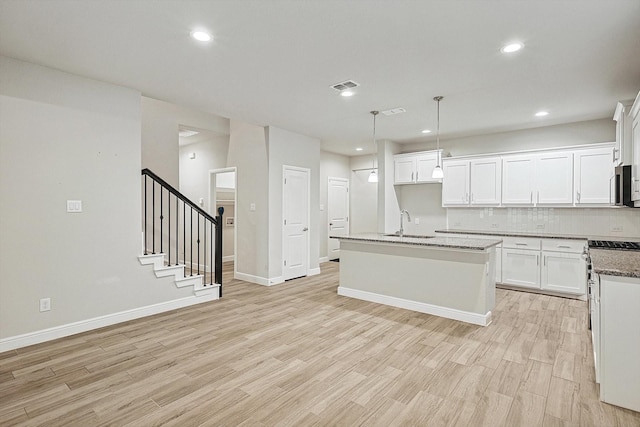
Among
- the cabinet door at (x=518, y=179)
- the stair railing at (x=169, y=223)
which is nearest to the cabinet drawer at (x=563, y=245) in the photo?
the cabinet door at (x=518, y=179)

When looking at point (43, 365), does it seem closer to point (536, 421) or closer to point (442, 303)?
point (536, 421)

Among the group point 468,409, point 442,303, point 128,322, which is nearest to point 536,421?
point 468,409

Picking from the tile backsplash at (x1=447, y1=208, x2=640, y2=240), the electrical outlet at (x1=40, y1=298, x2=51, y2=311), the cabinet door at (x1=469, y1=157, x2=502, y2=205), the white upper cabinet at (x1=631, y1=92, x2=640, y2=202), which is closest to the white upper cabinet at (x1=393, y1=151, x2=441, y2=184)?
the cabinet door at (x1=469, y1=157, x2=502, y2=205)

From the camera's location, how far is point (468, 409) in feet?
7.23

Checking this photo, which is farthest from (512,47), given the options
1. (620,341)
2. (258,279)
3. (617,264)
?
(258,279)

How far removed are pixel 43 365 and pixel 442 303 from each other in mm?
4171

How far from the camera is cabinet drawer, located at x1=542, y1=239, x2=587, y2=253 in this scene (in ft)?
15.7

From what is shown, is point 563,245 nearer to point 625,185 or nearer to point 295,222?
point 625,185

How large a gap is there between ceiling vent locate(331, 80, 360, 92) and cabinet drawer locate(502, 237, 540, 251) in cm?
373

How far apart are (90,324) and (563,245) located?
648cm

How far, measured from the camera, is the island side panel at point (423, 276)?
149 inches

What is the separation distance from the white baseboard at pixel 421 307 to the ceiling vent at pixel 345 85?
2.85 meters

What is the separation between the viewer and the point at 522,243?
523 cm

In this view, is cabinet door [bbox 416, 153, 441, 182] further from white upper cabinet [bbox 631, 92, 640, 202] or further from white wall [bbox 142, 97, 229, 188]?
white wall [bbox 142, 97, 229, 188]
